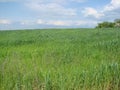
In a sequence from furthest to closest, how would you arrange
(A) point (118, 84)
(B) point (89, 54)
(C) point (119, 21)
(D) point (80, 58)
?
1. (C) point (119, 21)
2. (B) point (89, 54)
3. (D) point (80, 58)
4. (A) point (118, 84)

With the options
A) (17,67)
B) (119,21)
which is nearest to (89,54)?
(17,67)

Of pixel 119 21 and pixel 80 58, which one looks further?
pixel 119 21

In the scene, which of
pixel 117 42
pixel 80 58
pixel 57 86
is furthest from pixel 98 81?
pixel 117 42

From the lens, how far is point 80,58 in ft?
33.8

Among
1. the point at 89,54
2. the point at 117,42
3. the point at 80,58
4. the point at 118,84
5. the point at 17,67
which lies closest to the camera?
the point at 118,84

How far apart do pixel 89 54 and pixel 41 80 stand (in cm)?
434

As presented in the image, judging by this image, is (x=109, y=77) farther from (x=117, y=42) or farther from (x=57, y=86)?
(x=117, y=42)

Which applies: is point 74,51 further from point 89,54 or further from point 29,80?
point 29,80

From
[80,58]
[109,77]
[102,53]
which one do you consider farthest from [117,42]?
[109,77]

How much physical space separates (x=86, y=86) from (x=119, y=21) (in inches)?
1889

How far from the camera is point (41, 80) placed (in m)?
7.22

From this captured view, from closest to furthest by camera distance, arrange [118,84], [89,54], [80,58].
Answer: [118,84]
[80,58]
[89,54]

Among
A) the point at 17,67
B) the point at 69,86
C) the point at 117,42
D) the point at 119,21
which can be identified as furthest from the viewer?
the point at 119,21

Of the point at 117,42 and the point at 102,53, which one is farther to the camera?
the point at 117,42
